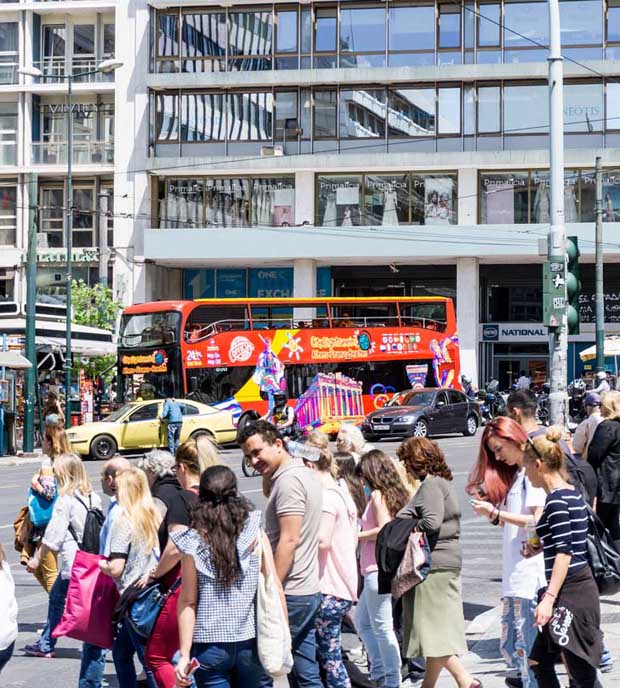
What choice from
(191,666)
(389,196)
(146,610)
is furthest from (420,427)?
(191,666)

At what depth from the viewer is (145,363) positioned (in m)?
37.1

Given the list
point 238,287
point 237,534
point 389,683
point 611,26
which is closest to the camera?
point 237,534

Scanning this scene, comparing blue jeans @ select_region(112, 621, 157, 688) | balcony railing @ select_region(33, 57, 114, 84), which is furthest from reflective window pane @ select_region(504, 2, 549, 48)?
blue jeans @ select_region(112, 621, 157, 688)

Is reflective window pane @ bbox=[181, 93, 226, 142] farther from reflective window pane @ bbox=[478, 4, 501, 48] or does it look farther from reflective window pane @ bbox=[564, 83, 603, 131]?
reflective window pane @ bbox=[564, 83, 603, 131]

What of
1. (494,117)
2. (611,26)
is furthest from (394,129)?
(611,26)

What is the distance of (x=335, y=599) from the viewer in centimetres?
757

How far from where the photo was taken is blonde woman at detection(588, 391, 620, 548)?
418 inches

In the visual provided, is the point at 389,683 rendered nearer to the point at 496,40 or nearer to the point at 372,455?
the point at 372,455

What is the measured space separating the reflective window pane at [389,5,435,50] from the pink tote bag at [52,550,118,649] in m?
44.0

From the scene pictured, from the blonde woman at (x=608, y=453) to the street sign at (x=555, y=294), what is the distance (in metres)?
2.33

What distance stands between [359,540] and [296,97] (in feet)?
141

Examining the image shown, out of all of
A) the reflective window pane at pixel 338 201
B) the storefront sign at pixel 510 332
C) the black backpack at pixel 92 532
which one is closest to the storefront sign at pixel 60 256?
the reflective window pane at pixel 338 201

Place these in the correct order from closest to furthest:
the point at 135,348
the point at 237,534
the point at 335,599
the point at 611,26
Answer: the point at 237,534 → the point at 335,599 → the point at 135,348 → the point at 611,26

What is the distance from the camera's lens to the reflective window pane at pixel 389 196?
49.8 m
